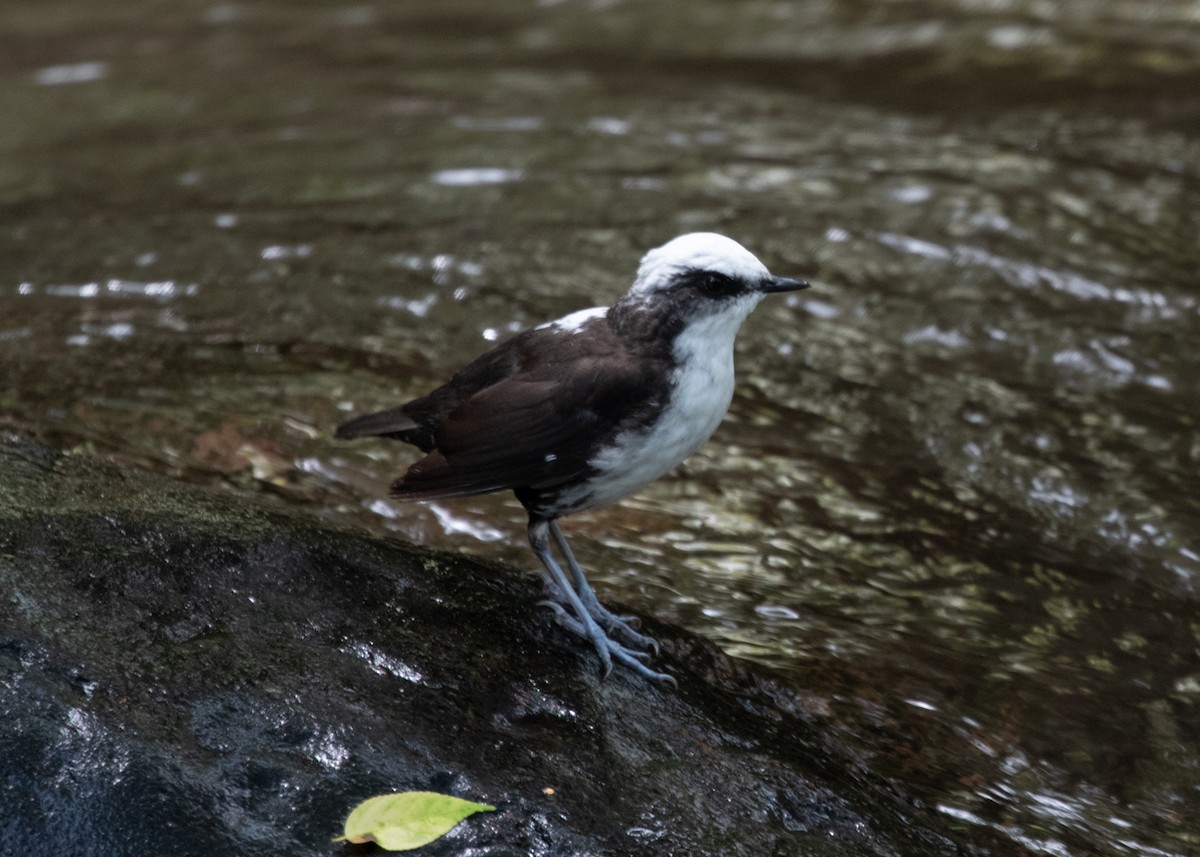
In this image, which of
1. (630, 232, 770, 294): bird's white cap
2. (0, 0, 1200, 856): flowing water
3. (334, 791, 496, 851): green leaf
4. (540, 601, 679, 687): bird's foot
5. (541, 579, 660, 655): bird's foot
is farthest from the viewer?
(0, 0, 1200, 856): flowing water

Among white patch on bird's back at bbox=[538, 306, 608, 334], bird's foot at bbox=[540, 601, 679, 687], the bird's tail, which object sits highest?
white patch on bird's back at bbox=[538, 306, 608, 334]

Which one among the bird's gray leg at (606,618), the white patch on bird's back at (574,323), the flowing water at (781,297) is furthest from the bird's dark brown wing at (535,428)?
the flowing water at (781,297)

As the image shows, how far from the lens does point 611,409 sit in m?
3.61

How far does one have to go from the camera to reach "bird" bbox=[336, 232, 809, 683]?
361cm

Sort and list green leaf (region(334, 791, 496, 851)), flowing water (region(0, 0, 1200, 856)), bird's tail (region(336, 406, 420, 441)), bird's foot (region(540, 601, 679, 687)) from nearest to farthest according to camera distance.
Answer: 1. green leaf (region(334, 791, 496, 851))
2. bird's foot (region(540, 601, 679, 687))
3. bird's tail (region(336, 406, 420, 441))
4. flowing water (region(0, 0, 1200, 856))

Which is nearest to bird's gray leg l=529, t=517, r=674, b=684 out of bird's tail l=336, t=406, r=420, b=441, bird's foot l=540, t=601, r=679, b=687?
bird's foot l=540, t=601, r=679, b=687

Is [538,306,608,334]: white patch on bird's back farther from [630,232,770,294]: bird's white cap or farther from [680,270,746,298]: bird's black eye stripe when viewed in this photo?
[680,270,746,298]: bird's black eye stripe

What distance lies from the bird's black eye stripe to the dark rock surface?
3.25 ft

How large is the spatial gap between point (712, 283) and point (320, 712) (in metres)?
1.54

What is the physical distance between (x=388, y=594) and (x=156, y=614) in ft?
2.00

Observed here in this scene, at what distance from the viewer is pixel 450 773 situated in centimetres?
295

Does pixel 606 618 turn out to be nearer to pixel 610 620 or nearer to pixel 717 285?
pixel 610 620

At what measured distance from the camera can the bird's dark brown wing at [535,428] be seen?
143 inches

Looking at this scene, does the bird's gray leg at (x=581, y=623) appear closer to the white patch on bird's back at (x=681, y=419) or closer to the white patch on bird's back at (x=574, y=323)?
the white patch on bird's back at (x=681, y=419)
